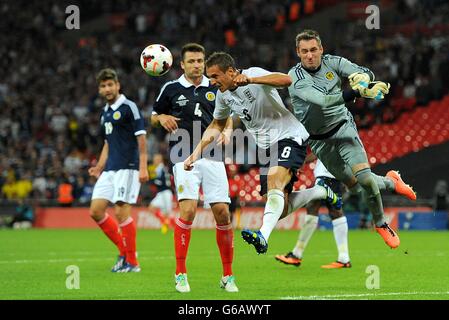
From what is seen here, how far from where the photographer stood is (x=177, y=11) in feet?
116

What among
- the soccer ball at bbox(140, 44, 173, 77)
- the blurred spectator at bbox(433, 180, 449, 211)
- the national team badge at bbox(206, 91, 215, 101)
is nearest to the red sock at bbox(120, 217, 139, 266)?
the soccer ball at bbox(140, 44, 173, 77)

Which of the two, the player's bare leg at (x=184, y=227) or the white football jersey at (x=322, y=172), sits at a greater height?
the white football jersey at (x=322, y=172)

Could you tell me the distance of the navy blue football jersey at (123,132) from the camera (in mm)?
12359

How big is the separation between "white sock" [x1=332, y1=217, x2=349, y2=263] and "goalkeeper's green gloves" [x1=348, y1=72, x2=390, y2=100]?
148 inches

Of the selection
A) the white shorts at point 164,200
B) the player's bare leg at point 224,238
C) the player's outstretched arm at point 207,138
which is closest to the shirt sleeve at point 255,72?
the player's outstretched arm at point 207,138

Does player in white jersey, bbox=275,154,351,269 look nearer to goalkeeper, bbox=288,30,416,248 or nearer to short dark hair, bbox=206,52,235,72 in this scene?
goalkeeper, bbox=288,30,416,248

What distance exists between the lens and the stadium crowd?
92.7ft

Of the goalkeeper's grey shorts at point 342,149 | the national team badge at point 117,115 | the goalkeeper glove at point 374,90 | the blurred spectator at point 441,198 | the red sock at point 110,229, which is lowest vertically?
the blurred spectator at point 441,198

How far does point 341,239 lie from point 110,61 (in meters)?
22.3

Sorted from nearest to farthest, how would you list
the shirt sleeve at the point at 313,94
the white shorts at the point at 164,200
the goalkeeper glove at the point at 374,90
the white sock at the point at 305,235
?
the goalkeeper glove at the point at 374,90, the shirt sleeve at the point at 313,94, the white sock at the point at 305,235, the white shorts at the point at 164,200

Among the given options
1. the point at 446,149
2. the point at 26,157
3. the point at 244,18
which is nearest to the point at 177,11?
the point at 244,18

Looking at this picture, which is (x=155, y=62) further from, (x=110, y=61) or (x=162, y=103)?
(x=110, y=61)

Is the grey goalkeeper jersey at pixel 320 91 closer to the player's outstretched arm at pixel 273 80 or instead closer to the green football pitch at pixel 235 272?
the player's outstretched arm at pixel 273 80

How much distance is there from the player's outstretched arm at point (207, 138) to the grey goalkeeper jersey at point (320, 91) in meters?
0.94
